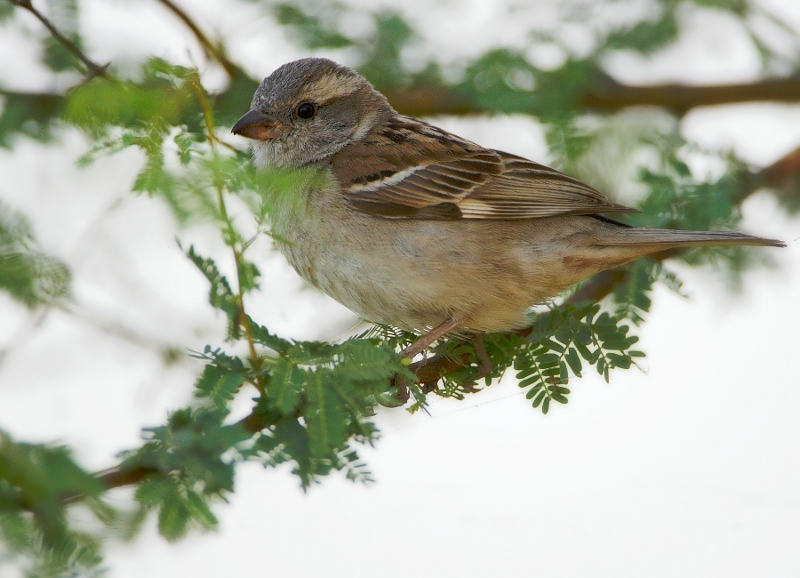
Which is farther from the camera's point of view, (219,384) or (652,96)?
(652,96)

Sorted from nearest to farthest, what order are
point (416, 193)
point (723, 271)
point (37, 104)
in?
point (416, 193)
point (37, 104)
point (723, 271)

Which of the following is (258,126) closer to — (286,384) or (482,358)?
(482,358)

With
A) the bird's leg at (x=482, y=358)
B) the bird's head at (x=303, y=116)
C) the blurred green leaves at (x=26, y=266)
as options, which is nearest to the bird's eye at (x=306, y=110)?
the bird's head at (x=303, y=116)

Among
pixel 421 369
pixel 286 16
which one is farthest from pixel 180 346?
pixel 286 16

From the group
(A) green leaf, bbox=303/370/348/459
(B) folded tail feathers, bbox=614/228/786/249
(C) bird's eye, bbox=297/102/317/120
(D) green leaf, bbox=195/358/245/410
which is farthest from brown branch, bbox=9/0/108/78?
(B) folded tail feathers, bbox=614/228/786/249

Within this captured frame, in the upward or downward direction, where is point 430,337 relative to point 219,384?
upward

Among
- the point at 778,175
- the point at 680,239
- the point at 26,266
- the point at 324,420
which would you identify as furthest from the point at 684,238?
the point at 26,266

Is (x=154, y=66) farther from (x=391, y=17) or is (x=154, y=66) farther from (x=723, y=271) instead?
(x=723, y=271)

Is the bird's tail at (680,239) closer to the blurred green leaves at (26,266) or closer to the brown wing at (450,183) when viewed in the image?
the brown wing at (450,183)
